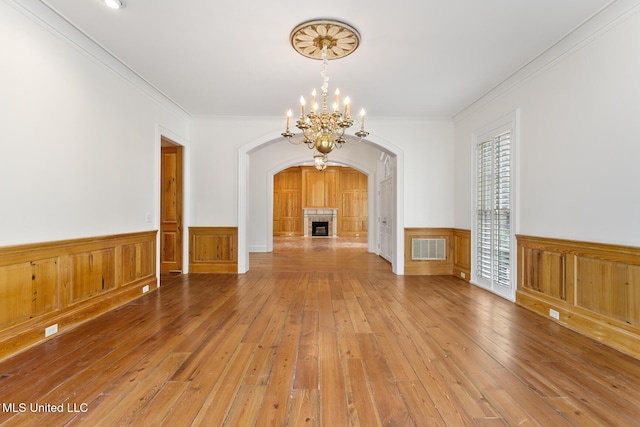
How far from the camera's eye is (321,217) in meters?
15.6

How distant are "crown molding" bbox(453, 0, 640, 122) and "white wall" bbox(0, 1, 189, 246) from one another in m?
5.07

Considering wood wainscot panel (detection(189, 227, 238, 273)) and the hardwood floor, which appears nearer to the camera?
the hardwood floor

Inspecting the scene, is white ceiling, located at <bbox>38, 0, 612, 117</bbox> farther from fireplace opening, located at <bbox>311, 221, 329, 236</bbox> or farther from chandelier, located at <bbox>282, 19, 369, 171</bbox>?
fireplace opening, located at <bbox>311, 221, 329, 236</bbox>

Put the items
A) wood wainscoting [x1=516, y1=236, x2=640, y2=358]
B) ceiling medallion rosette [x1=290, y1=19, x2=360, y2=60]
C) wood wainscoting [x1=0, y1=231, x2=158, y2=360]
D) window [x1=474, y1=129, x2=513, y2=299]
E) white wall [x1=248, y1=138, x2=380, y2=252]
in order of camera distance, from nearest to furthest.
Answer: wood wainscoting [x1=0, y1=231, x2=158, y2=360] < wood wainscoting [x1=516, y1=236, x2=640, y2=358] < ceiling medallion rosette [x1=290, y1=19, x2=360, y2=60] < window [x1=474, y1=129, x2=513, y2=299] < white wall [x1=248, y1=138, x2=380, y2=252]

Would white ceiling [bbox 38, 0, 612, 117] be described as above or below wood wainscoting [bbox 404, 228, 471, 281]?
above

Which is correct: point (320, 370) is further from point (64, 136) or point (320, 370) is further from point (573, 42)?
point (573, 42)

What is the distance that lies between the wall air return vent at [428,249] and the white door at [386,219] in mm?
1464

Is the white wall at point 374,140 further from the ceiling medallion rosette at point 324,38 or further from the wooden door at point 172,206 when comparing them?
the ceiling medallion rosette at point 324,38

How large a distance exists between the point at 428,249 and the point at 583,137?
10.8ft

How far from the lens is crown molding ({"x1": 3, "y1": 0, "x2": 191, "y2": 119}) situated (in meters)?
2.78

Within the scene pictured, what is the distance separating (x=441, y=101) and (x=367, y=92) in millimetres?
1348

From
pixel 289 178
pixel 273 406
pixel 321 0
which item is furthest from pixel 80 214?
pixel 289 178

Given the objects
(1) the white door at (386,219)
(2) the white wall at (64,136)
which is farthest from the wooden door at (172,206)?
(1) the white door at (386,219)

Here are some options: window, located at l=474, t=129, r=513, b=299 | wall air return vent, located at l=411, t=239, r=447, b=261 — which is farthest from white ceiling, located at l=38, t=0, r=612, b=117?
wall air return vent, located at l=411, t=239, r=447, b=261
